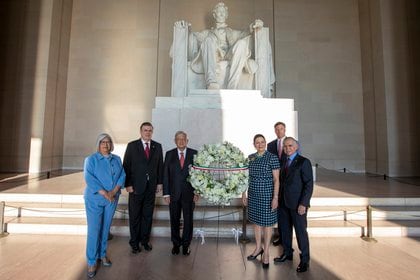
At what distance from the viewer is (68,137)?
9.28 meters

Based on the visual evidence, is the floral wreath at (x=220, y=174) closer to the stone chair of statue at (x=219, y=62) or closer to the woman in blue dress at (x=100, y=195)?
the woman in blue dress at (x=100, y=195)

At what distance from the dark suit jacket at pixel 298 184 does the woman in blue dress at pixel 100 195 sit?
1768 mm

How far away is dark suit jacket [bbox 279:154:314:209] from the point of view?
2709mm

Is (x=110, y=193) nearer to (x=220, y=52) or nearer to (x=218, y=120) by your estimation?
(x=218, y=120)

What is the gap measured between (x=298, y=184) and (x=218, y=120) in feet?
9.37

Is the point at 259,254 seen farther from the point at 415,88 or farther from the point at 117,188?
the point at 415,88

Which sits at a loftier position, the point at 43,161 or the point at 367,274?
the point at 43,161

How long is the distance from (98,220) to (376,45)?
9786 mm

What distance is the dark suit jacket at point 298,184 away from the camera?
271 cm

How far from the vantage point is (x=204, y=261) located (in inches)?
114

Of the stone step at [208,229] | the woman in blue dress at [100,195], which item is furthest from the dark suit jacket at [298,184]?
the woman in blue dress at [100,195]

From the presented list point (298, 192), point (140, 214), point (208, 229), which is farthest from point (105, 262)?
point (298, 192)

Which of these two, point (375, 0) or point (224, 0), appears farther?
point (224, 0)

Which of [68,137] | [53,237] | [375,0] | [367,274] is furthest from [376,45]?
[68,137]
